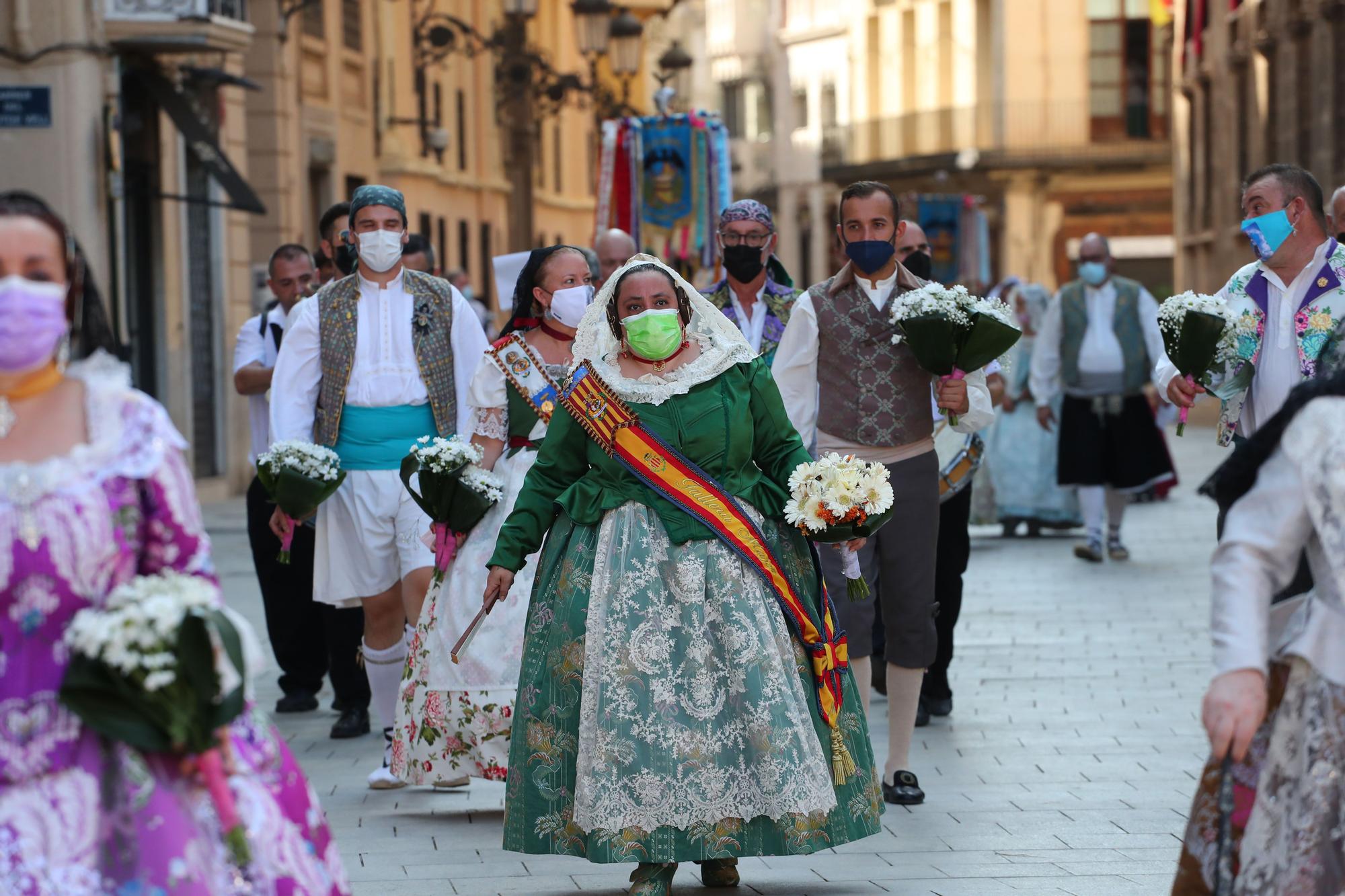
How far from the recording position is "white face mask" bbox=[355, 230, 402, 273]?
8516 mm

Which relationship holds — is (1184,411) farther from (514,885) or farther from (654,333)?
(514,885)

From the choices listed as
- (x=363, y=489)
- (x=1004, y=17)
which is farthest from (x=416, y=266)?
(x=1004, y=17)

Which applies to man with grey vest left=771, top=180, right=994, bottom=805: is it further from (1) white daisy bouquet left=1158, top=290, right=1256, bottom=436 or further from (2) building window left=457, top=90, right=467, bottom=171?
(2) building window left=457, top=90, right=467, bottom=171

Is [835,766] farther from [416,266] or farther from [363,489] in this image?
[416,266]

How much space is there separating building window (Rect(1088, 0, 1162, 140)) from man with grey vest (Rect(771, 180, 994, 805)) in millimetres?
45081

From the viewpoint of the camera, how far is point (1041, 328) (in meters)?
16.0

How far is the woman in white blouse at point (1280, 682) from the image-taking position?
13.5 feet

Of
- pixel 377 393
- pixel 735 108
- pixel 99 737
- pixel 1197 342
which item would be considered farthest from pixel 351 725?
pixel 735 108

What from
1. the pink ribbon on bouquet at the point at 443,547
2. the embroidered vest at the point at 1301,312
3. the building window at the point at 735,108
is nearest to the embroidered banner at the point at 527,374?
the pink ribbon on bouquet at the point at 443,547

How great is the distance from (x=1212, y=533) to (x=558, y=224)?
3236cm

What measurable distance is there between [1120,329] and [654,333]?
999 cm

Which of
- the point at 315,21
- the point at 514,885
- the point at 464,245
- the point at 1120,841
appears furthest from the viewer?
the point at 464,245

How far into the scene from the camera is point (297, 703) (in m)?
10.2

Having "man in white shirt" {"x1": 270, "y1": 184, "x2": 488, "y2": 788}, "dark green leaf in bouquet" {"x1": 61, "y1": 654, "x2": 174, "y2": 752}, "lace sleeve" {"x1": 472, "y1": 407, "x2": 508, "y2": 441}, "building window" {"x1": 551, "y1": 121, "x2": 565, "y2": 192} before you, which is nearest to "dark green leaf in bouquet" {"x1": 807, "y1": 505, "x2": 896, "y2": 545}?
"lace sleeve" {"x1": 472, "y1": 407, "x2": 508, "y2": 441}
